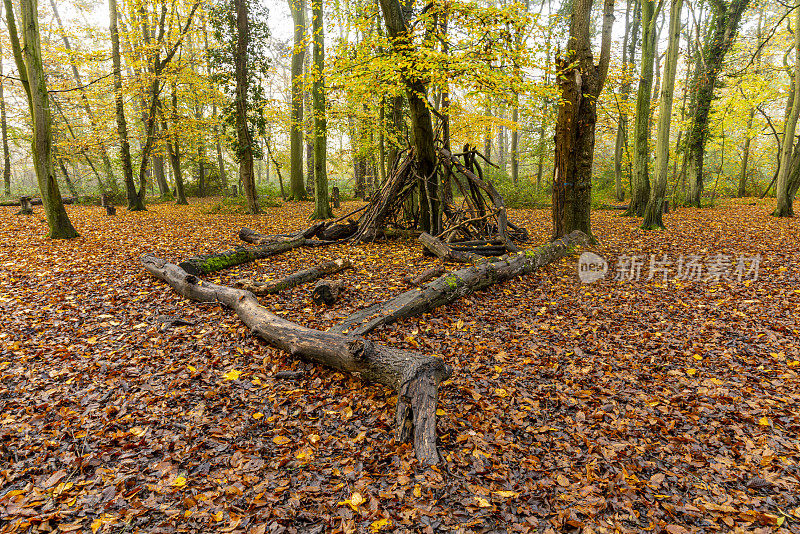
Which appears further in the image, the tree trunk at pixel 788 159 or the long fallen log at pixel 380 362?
the tree trunk at pixel 788 159

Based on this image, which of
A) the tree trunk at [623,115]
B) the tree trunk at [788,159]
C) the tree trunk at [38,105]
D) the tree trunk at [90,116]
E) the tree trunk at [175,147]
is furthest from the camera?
the tree trunk at [623,115]

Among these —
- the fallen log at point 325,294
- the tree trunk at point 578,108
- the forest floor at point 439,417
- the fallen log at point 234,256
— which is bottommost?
the forest floor at point 439,417

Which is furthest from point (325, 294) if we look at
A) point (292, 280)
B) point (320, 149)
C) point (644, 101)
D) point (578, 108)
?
point (644, 101)

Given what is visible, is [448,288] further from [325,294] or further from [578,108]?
[578,108]

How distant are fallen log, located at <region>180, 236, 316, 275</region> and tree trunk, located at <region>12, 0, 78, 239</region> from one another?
202 inches

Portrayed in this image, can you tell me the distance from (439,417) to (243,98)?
45.4ft

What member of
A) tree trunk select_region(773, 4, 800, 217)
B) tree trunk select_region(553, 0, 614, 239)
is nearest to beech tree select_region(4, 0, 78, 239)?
tree trunk select_region(553, 0, 614, 239)

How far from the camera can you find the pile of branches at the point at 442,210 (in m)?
9.33

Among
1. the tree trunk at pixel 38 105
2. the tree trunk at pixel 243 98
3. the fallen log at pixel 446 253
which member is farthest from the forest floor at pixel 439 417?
the tree trunk at pixel 243 98

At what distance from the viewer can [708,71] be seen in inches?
591

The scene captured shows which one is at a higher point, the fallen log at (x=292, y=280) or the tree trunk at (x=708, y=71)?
the tree trunk at (x=708, y=71)

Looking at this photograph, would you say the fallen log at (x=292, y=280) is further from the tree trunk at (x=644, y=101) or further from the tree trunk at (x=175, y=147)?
the tree trunk at (x=175, y=147)

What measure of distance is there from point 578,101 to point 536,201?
1041cm

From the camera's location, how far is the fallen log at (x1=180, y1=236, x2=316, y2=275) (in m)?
7.04
